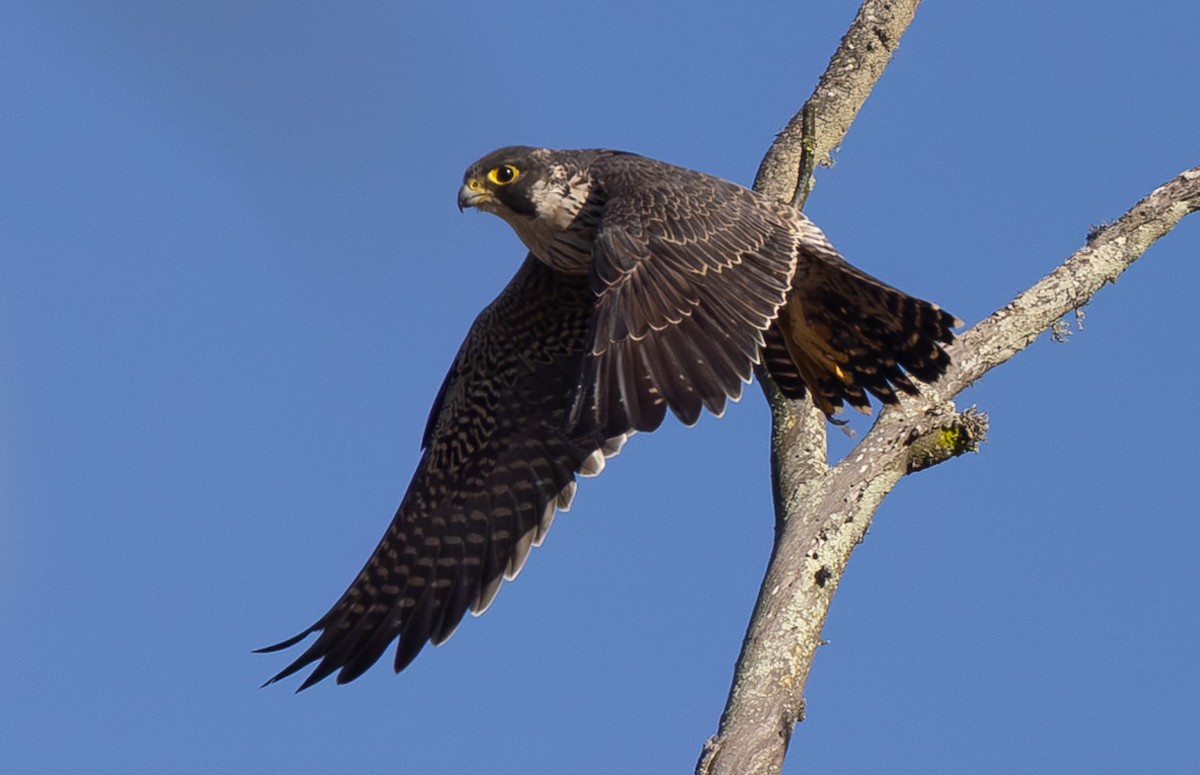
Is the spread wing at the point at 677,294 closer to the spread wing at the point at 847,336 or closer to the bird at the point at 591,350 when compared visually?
the bird at the point at 591,350

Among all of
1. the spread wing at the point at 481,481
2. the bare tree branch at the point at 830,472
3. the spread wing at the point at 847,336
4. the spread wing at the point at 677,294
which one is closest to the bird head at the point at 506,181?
the spread wing at the point at 677,294

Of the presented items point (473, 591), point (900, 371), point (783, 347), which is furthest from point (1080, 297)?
point (473, 591)

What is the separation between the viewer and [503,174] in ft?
20.2

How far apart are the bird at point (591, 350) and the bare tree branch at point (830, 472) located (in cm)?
21

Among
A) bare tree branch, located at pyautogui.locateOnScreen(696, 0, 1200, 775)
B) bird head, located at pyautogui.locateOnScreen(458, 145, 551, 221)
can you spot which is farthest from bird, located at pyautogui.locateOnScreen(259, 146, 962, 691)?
bare tree branch, located at pyautogui.locateOnScreen(696, 0, 1200, 775)

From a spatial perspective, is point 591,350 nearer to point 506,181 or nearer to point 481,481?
point 506,181

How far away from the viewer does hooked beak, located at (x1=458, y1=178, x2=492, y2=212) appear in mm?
6180

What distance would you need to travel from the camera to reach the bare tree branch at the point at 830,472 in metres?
4.18

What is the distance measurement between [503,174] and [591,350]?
59.1 inches

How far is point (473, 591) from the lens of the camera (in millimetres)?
6562

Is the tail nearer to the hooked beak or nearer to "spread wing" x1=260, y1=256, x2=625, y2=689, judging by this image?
"spread wing" x1=260, y1=256, x2=625, y2=689

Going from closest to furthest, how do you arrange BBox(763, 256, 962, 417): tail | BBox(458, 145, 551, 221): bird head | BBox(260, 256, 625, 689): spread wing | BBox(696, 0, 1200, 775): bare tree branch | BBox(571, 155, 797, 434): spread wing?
BBox(696, 0, 1200, 775): bare tree branch < BBox(571, 155, 797, 434): spread wing < BBox(763, 256, 962, 417): tail < BBox(458, 145, 551, 221): bird head < BBox(260, 256, 625, 689): spread wing

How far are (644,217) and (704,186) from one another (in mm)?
434

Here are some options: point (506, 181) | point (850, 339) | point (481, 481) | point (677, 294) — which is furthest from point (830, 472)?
point (481, 481)
